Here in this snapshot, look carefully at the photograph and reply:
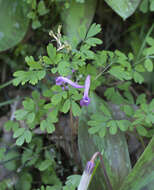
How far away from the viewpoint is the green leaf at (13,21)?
1.82 metres

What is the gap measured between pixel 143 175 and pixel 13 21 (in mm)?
1394

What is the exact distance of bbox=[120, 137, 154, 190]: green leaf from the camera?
3.36 feet

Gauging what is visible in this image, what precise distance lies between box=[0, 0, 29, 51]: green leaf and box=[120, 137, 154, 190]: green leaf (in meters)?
1.22

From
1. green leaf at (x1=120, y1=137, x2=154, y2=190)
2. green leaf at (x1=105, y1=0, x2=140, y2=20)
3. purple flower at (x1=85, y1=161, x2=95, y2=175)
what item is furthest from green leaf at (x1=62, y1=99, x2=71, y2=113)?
green leaf at (x1=105, y1=0, x2=140, y2=20)

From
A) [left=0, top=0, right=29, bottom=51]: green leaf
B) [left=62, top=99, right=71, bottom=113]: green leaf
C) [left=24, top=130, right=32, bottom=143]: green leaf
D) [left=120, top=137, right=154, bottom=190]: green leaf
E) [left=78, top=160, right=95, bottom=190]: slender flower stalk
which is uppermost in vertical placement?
[left=0, top=0, right=29, bottom=51]: green leaf

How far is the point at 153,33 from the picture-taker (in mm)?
2080

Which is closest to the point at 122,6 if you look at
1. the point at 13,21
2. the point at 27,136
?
the point at 13,21

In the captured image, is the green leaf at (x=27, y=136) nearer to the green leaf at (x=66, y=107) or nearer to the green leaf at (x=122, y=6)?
the green leaf at (x=66, y=107)

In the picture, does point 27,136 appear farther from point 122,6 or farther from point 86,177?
point 122,6

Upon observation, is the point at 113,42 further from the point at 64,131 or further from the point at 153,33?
the point at 64,131

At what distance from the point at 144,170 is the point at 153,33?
135 cm

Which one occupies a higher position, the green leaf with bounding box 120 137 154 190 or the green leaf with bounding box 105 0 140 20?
the green leaf with bounding box 105 0 140 20

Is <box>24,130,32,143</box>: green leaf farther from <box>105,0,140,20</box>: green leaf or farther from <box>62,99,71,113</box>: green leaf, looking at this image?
<box>105,0,140,20</box>: green leaf

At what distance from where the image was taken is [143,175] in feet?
3.45
